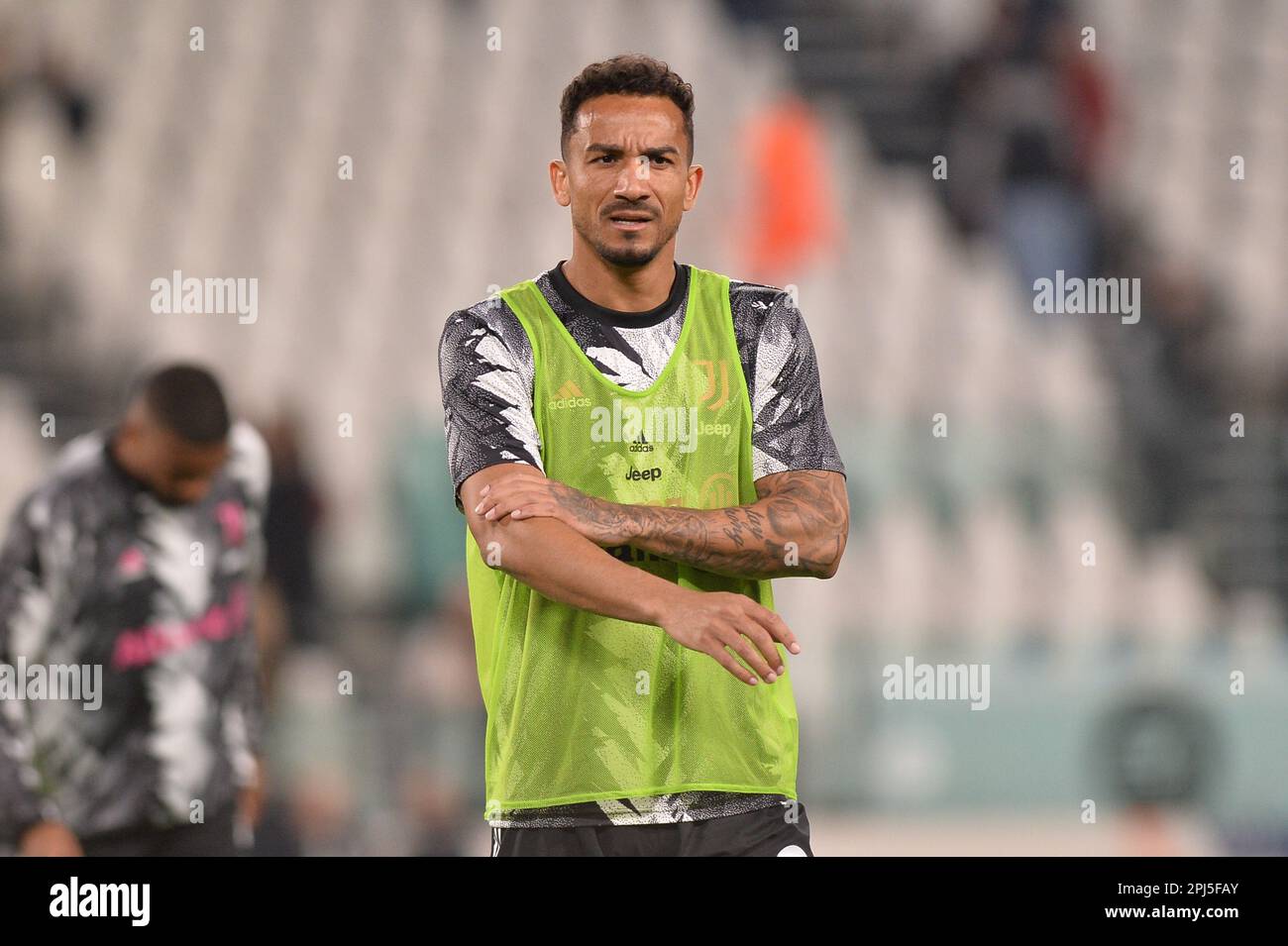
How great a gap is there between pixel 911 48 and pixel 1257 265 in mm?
1563

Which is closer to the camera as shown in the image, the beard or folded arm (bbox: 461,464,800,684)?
folded arm (bbox: 461,464,800,684)

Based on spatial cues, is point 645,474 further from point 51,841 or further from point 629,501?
point 51,841

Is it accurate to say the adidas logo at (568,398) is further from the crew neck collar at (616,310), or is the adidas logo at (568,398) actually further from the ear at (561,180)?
the ear at (561,180)

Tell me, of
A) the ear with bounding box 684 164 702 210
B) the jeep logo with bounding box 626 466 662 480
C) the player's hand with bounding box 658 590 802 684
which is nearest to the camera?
the player's hand with bounding box 658 590 802 684

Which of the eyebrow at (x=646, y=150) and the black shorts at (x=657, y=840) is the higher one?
the eyebrow at (x=646, y=150)

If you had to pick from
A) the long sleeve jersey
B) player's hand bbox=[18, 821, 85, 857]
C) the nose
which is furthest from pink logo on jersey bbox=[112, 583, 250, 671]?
the nose

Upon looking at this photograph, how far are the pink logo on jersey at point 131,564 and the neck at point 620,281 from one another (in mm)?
2173

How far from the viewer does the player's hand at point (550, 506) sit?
2.25 meters

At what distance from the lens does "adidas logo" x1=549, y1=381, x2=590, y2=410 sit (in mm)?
2379

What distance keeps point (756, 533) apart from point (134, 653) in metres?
2.45

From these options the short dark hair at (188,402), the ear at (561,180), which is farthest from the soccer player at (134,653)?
the ear at (561,180)

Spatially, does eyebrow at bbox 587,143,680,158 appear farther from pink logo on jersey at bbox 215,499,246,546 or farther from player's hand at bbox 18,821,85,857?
player's hand at bbox 18,821,85,857

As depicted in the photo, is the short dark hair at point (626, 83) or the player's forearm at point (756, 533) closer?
the player's forearm at point (756, 533)

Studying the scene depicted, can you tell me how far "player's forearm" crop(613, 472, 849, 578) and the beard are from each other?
406 mm
